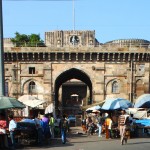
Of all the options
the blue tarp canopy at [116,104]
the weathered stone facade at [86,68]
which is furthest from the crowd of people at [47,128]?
the weathered stone facade at [86,68]

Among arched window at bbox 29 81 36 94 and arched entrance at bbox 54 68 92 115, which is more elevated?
arched window at bbox 29 81 36 94

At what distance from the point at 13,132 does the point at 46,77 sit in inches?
1185

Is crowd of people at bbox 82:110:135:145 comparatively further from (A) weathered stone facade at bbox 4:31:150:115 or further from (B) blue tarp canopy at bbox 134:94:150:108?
(A) weathered stone facade at bbox 4:31:150:115

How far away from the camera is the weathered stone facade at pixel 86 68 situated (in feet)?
154

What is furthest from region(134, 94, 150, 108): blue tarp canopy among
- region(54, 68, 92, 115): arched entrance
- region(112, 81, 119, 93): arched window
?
region(54, 68, 92, 115): arched entrance

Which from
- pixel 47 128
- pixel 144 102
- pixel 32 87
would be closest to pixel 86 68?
pixel 32 87

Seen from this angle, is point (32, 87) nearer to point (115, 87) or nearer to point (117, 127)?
point (115, 87)

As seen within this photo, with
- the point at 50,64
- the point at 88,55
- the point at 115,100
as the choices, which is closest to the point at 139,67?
the point at 88,55

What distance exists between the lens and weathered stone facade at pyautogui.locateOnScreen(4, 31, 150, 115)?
46906 mm

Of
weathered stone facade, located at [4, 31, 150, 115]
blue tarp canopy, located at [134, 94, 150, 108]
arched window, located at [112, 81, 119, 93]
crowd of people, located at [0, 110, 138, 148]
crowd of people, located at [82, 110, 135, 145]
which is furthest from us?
arched window, located at [112, 81, 119, 93]

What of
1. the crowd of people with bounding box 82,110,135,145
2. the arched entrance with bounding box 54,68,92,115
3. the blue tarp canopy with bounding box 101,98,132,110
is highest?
the blue tarp canopy with bounding box 101,98,132,110

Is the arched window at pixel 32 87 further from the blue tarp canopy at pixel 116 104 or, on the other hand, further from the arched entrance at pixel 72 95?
the blue tarp canopy at pixel 116 104

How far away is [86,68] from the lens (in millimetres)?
47594

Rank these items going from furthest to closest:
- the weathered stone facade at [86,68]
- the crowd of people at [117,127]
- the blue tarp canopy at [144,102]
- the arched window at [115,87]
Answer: the arched window at [115,87] → the weathered stone facade at [86,68] → the blue tarp canopy at [144,102] → the crowd of people at [117,127]
